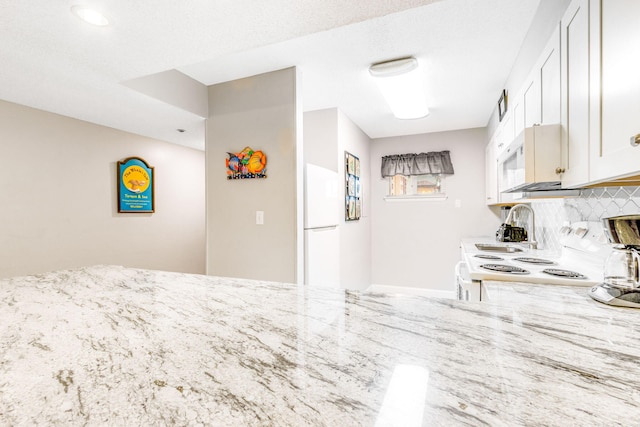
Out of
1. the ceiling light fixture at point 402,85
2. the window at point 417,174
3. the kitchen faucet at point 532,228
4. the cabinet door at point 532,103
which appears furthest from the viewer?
the window at point 417,174

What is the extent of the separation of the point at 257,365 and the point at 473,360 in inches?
14.5

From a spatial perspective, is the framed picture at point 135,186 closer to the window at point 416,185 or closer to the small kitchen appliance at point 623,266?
the window at point 416,185

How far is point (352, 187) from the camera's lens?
145 inches

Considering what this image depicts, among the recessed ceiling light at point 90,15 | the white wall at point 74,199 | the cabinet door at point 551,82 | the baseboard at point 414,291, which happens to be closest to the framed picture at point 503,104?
the cabinet door at point 551,82

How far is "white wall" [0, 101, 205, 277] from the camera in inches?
93.4

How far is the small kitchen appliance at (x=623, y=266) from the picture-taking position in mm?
974

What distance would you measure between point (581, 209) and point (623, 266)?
86 cm

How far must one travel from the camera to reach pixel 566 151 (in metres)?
1.30

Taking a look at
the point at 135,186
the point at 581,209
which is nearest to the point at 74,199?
the point at 135,186

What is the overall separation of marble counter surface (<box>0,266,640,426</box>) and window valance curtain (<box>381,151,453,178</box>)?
3.55 m

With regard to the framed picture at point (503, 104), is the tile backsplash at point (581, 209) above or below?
below

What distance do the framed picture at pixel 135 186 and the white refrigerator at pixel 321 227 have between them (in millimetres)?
2059

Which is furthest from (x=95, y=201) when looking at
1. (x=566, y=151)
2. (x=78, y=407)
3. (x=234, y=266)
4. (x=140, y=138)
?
(x=566, y=151)

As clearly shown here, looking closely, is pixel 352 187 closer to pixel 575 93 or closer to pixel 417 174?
pixel 417 174
